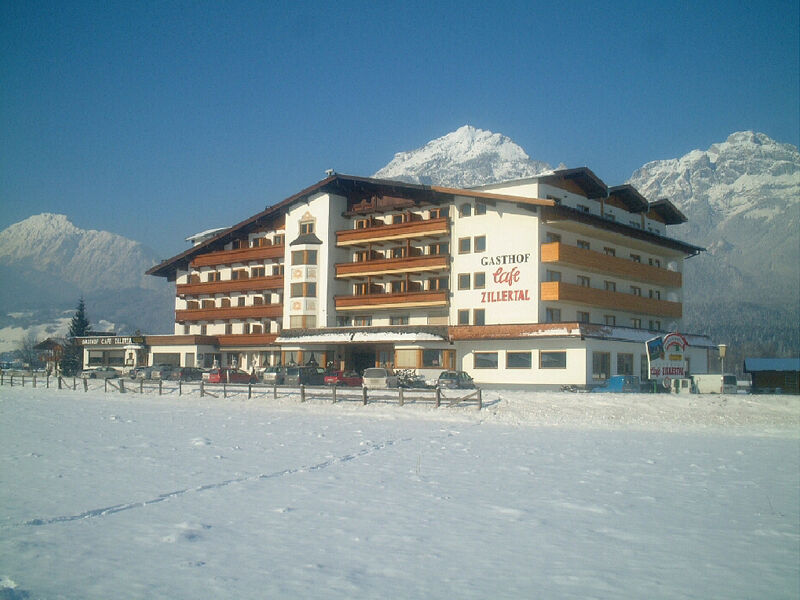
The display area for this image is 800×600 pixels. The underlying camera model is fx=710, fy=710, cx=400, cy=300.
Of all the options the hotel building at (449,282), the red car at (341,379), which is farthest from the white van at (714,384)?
the red car at (341,379)

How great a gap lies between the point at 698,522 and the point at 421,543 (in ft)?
19.2

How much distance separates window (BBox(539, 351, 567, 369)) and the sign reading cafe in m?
4.77

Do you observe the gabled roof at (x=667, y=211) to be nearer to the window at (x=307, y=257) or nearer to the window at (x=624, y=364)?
the window at (x=624, y=364)

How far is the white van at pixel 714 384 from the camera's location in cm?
5119

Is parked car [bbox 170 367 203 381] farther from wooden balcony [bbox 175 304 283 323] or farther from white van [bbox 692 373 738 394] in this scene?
white van [bbox 692 373 738 394]

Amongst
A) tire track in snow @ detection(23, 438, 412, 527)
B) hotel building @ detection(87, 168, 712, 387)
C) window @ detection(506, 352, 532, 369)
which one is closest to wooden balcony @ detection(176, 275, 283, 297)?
hotel building @ detection(87, 168, 712, 387)

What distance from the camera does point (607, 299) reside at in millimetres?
59875

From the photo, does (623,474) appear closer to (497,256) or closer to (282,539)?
(282,539)

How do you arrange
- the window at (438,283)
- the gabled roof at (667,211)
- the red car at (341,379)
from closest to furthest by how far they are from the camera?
1. the red car at (341,379)
2. the window at (438,283)
3. the gabled roof at (667,211)

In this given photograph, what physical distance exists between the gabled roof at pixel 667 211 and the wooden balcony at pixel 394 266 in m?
23.8

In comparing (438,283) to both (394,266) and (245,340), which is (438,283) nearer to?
(394,266)

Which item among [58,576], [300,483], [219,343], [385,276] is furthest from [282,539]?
[219,343]

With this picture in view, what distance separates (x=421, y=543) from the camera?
1158cm

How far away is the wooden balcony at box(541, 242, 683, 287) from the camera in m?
55.5
